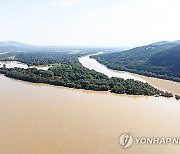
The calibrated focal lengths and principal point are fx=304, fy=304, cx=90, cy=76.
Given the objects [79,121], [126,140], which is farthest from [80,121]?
[126,140]

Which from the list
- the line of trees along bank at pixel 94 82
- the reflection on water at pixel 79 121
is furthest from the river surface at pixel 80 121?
the line of trees along bank at pixel 94 82

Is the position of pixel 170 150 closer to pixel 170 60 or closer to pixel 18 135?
pixel 18 135

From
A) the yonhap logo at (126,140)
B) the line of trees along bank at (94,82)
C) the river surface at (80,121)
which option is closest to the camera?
the river surface at (80,121)

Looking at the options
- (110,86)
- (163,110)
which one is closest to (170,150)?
(163,110)

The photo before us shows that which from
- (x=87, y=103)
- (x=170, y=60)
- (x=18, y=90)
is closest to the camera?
(x=87, y=103)

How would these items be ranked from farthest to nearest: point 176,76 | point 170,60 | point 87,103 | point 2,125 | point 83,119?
1. point 170,60
2. point 176,76
3. point 87,103
4. point 83,119
5. point 2,125

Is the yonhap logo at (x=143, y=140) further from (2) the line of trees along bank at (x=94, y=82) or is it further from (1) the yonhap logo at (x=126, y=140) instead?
(2) the line of trees along bank at (x=94, y=82)

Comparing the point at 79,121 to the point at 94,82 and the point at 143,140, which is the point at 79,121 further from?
the point at 94,82

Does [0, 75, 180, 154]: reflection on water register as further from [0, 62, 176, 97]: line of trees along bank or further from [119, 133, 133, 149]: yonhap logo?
[0, 62, 176, 97]: line of trees along bank

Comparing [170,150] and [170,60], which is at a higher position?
[170,60]
